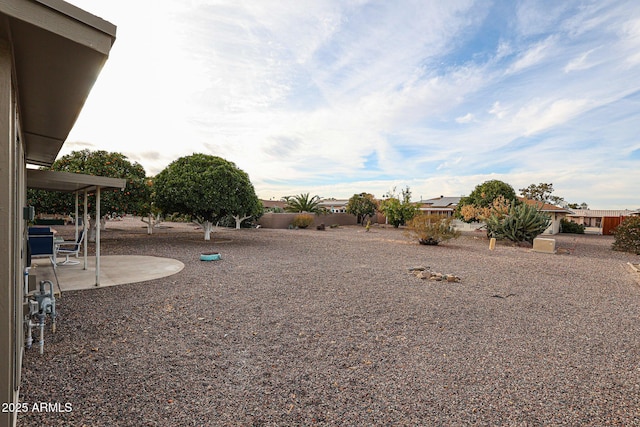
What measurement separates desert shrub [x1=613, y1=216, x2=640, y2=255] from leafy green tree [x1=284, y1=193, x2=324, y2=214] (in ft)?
71.8

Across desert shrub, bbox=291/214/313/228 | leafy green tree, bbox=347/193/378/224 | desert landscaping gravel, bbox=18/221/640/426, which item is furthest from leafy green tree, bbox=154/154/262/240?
leafy green tree, bbox=347/193/378/224

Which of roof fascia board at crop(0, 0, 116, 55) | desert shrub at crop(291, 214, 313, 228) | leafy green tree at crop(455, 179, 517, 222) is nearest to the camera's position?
roof fascia board at crop(0, 0, 116, 55)

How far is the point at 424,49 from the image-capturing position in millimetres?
11930

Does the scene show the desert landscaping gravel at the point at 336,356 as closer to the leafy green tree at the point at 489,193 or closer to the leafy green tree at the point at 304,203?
the leafy green tree at the point at 489,193

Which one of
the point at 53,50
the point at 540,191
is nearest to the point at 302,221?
the point at 53,50

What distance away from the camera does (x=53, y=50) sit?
2008 mm

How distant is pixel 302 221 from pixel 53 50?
2593 centimetres

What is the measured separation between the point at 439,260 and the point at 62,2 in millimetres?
11288

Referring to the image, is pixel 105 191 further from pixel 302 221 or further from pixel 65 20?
pixel 302 221

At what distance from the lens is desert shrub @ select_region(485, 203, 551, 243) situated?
1586cm

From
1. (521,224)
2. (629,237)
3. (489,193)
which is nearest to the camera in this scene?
(629,237)

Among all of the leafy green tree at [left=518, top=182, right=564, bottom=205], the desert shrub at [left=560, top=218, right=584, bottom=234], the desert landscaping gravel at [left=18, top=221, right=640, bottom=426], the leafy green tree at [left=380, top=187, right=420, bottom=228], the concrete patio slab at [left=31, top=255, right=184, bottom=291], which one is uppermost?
the leafy green tree at [left=518, top=182, right=564, bottom=205]

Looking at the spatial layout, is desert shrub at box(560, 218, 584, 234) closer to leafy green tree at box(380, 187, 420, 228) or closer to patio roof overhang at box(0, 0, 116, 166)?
leafy green tree at box(380, 187, 420, 228)

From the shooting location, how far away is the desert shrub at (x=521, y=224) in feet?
52.0
